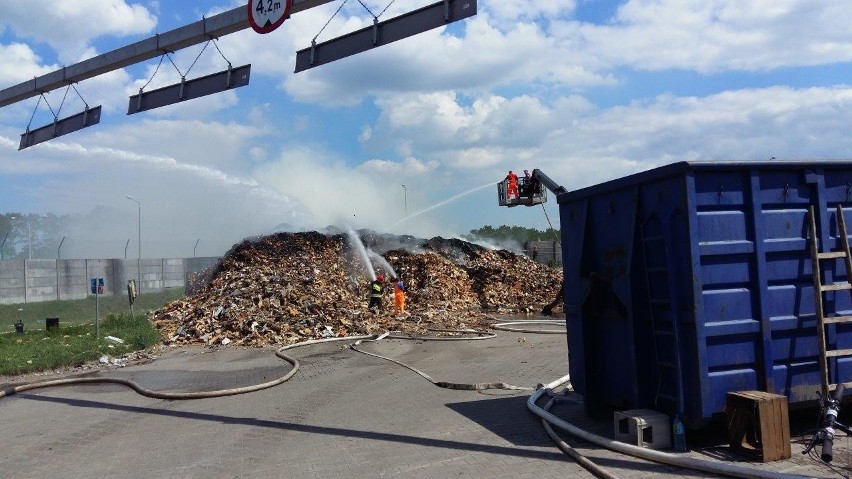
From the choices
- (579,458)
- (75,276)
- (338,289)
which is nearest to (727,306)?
(579,458)

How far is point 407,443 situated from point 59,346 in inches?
528

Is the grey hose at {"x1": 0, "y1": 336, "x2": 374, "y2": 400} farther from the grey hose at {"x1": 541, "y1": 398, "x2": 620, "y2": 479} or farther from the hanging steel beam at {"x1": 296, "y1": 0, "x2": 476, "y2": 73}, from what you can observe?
the hanging steel beam at {"x1": 296, "y1": 0, "x2": 476, "y2": 73}

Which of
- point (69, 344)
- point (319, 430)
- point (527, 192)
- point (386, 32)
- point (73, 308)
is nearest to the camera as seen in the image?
point (319, 430)

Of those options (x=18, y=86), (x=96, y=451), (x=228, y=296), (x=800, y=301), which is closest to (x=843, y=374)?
(x=800, y=301)

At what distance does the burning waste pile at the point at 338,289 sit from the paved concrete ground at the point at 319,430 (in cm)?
505

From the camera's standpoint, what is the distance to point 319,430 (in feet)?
26.6

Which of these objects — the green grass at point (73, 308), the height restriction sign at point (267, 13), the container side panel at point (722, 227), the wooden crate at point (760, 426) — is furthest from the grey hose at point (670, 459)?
the green grass at point (73, 308)

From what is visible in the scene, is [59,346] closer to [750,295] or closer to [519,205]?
[519,205]

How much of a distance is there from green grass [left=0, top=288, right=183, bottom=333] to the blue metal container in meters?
27.7

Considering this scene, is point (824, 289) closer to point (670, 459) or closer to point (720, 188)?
point (720, 188)

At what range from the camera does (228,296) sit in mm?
20078

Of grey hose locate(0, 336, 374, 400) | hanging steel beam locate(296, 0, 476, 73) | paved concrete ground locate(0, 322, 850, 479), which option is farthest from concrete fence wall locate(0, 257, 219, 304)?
paved concrete ground locate(0, 322, 850, 479)

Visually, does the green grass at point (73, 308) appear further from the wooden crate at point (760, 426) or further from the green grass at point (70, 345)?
the wooden crate at point (760, 426)

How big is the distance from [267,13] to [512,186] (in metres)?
10.4
